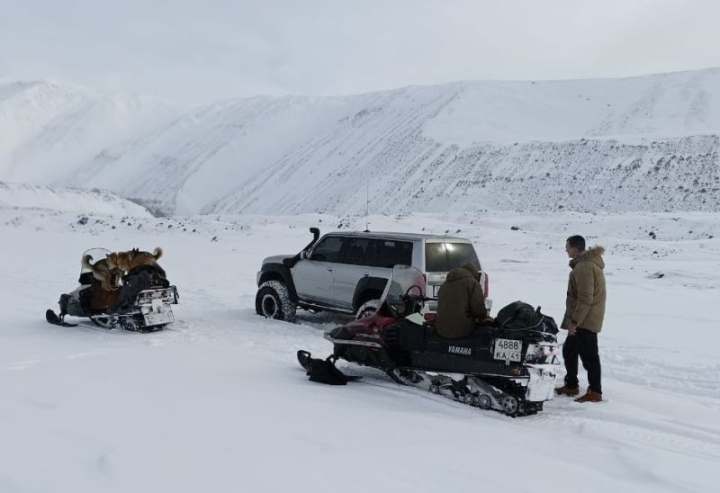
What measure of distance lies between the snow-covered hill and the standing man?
35.0m

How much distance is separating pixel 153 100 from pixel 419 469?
121794 millimetres

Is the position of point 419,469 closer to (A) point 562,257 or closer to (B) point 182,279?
(B) point 182,279

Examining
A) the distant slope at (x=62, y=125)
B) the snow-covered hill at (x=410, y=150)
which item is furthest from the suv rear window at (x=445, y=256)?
the distant slope at (x=62, y=125)

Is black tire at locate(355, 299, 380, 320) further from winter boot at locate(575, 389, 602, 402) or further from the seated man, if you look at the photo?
winter boot at locate(575, 389, 602, 402)

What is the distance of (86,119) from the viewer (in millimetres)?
107312

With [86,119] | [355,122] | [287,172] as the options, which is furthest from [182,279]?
[86,119]

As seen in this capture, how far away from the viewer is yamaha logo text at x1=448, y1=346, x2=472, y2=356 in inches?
271

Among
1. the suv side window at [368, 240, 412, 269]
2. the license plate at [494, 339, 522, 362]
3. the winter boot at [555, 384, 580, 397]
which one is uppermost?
the suv side window at [368, 240, 412, 269]

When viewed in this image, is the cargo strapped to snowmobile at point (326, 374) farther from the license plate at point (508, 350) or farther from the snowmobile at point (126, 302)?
the snowmobile at point (126, 302)

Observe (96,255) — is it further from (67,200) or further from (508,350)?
(67,200)

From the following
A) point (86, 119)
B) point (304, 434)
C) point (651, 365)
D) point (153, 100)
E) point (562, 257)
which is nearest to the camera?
point (304, 434)

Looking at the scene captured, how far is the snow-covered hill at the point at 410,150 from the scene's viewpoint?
46.2m

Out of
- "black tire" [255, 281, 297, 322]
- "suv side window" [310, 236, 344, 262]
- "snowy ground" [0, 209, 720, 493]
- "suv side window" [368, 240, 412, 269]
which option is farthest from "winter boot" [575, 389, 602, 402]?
"black tire" [255, 281, 297, 322]

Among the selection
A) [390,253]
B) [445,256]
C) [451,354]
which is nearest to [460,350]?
[451,354]
